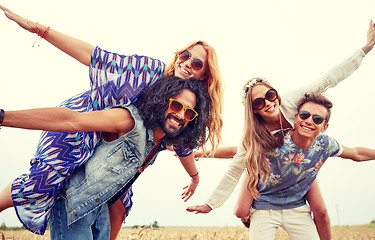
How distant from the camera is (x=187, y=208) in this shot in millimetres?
4070

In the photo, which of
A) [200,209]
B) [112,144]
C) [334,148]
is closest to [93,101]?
[112,144]

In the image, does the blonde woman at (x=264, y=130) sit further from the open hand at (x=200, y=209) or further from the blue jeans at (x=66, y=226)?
the blue jeans at (x=66, y=226)

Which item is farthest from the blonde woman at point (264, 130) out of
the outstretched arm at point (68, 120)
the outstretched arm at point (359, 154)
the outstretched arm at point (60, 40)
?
the outstretched arm at point (60, 40)

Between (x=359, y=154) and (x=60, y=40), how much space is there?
11.6 ft

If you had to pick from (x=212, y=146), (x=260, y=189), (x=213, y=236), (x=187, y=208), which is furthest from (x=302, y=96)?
(x=213, y=236)

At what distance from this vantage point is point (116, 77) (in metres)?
3.38

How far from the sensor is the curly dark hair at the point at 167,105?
3.04 m

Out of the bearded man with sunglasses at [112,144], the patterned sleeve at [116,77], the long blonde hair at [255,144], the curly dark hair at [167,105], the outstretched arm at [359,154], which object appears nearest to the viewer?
the bearded man with sunglasses at [112,144]

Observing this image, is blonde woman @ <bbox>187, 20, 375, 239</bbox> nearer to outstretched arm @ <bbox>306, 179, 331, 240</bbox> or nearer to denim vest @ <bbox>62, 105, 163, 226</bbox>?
outstretched arm @ <bbox>306, 179, 331, 240</bbox>

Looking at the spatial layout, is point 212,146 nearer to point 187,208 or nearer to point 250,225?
point 187,208

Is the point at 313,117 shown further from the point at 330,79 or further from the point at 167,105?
the point at 167,105

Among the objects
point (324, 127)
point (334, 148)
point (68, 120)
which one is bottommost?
point (334, 148)

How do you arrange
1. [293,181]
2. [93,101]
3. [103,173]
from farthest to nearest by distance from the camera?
[293,181] → [93,101] → [103,173]

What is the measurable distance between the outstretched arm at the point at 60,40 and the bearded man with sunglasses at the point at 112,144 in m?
0.69
